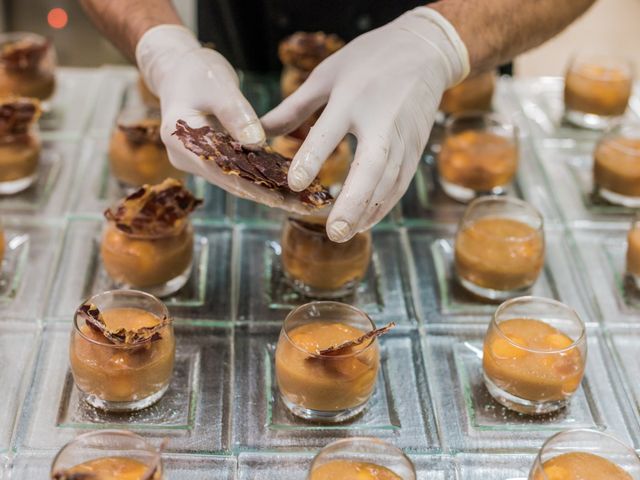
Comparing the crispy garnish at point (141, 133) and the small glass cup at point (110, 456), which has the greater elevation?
the small glass cup at point (110, 456)

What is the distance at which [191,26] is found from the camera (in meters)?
3.79

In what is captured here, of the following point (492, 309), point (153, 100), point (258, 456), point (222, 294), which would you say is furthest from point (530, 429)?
point (153, 100)

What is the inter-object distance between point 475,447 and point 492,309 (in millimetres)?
409

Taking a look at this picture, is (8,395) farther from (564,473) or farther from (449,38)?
(449,38)

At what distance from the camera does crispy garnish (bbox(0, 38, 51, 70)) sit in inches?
97.3

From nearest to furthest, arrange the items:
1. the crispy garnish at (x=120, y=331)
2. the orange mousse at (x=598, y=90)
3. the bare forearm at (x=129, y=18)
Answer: the crispy garnish at (x=120, y=331) < the bare forearm at (x=129, y=18) < the orange mousse at (x=598, y=90)

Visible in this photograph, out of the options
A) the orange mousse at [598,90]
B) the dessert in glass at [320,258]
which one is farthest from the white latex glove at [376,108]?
the orange mousse at [598,90]

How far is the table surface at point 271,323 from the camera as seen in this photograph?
63.3 inches

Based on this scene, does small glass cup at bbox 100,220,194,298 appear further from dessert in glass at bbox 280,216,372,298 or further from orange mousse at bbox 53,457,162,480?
orange mousse at bbox 53,457,162,480

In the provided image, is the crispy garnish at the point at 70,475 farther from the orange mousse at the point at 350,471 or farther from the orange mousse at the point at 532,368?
the orange mousse at the point at 532,368

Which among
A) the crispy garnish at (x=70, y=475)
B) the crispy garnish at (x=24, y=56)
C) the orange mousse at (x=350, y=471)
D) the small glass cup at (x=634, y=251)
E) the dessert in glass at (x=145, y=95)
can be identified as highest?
the crispy garnish at (x=70, y=475)

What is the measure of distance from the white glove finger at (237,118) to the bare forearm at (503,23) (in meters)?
0.52

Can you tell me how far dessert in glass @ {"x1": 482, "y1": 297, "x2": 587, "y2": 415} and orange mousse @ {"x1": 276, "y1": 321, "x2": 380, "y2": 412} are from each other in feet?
0.72

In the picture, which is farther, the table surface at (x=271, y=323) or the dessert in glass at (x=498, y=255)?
the dessert in glass at (x=498, y=255)
